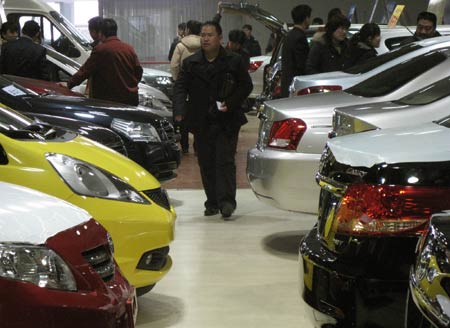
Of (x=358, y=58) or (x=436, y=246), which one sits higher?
(x=436, y=246)

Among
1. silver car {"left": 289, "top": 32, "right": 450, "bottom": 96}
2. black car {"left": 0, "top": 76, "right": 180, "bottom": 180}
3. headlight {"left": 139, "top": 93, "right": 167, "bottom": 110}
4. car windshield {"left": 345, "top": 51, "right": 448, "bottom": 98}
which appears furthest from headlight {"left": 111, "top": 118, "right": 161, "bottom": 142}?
headlight {"left": 139, "top": 93, "right": 167, "bottom": 110}

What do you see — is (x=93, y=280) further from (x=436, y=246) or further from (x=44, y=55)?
(x=44, y=55)

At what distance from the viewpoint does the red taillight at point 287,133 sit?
7.13 m

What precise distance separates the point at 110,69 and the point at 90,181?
462cm

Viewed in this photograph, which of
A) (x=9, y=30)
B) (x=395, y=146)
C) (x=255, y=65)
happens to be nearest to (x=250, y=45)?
(x=255, y=65)

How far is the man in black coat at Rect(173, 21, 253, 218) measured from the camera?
8.41 metres

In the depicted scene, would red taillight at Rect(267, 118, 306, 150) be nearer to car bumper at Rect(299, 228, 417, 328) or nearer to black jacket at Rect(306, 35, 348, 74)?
car bumper at Rect(299, 228, 417, 328)

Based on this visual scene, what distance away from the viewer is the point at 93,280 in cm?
352

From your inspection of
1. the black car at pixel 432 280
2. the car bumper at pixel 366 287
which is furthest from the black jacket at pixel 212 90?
the black car at pixel 432 280

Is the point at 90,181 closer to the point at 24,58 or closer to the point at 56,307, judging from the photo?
the point at 56,307

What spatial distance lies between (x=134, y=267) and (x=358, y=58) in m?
6.38

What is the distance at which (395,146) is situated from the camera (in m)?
3.93

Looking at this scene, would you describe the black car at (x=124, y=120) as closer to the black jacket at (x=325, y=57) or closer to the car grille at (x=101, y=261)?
the black jacket at (x=325, y=57)

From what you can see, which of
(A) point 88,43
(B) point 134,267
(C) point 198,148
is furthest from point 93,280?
(A) point 88,43
